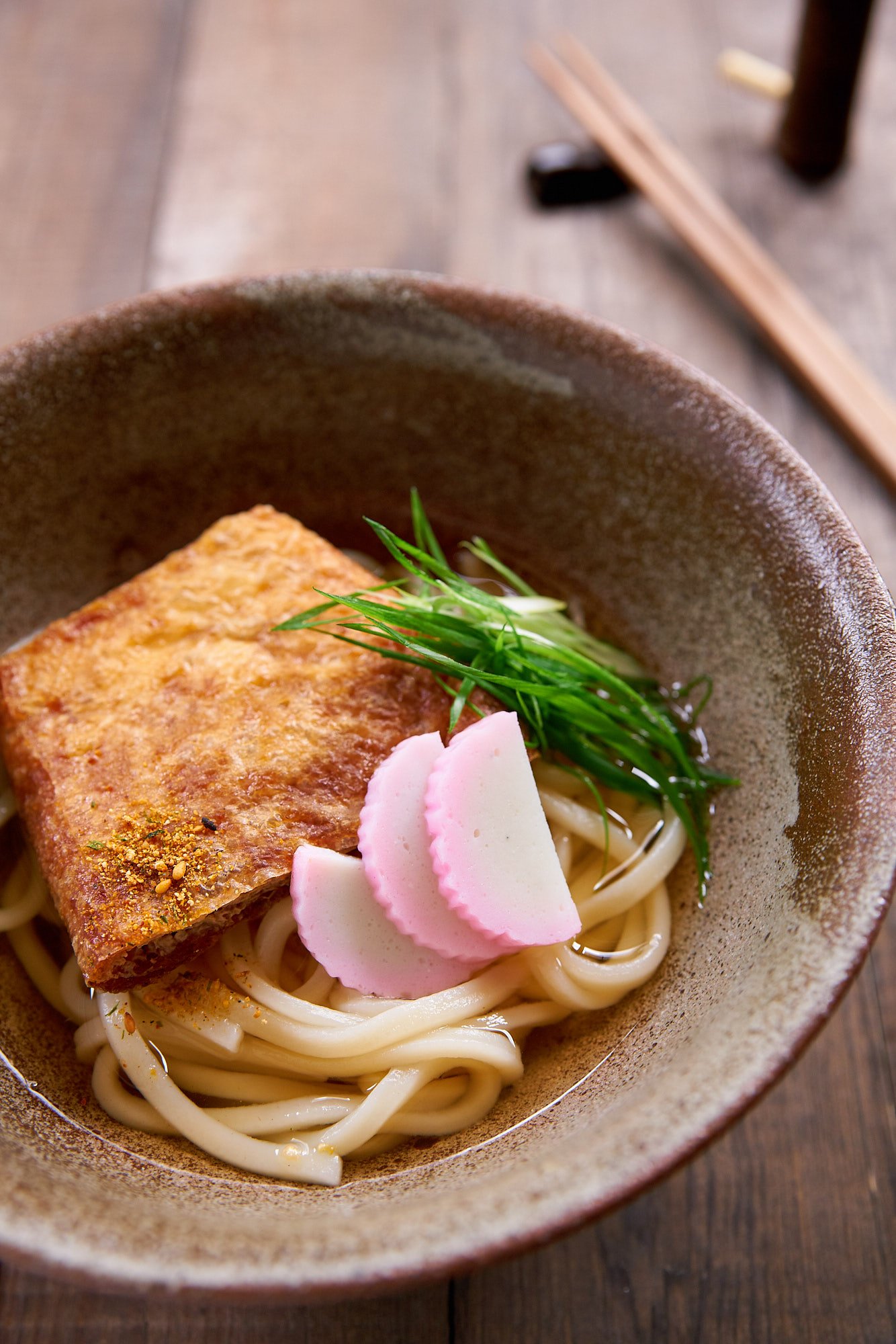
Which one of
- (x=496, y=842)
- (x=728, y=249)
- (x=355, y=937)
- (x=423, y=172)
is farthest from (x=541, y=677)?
(x=423, y=172)

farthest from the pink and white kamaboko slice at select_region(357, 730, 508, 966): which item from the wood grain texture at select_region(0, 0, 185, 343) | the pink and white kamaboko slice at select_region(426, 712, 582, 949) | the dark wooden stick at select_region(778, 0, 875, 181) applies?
the dark wooden stick at select_region(778, 0, 875, 181)

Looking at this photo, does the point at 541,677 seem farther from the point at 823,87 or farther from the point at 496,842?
the point at 823,87

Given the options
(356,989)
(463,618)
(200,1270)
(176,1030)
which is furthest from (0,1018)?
(463,618)

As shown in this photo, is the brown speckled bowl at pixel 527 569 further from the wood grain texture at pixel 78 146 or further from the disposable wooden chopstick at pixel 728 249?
the wood grain texture at pixel 78 146

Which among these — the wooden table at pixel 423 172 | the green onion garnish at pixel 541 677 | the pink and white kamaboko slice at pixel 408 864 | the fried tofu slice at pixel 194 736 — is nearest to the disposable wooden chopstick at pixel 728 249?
the wooden table at pixel 423 172

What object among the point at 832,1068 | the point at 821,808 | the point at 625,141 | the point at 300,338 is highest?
the point at 625,141

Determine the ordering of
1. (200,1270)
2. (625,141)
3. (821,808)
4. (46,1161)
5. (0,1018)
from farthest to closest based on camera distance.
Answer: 1. (625,141)
2. (0,1018)
3. (821,808)
4. (46,1161)
5. (200,1270)

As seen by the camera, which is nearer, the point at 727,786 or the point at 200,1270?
the point at 200,1270

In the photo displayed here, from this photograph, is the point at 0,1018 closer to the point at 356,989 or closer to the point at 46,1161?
the point at 46,1161
